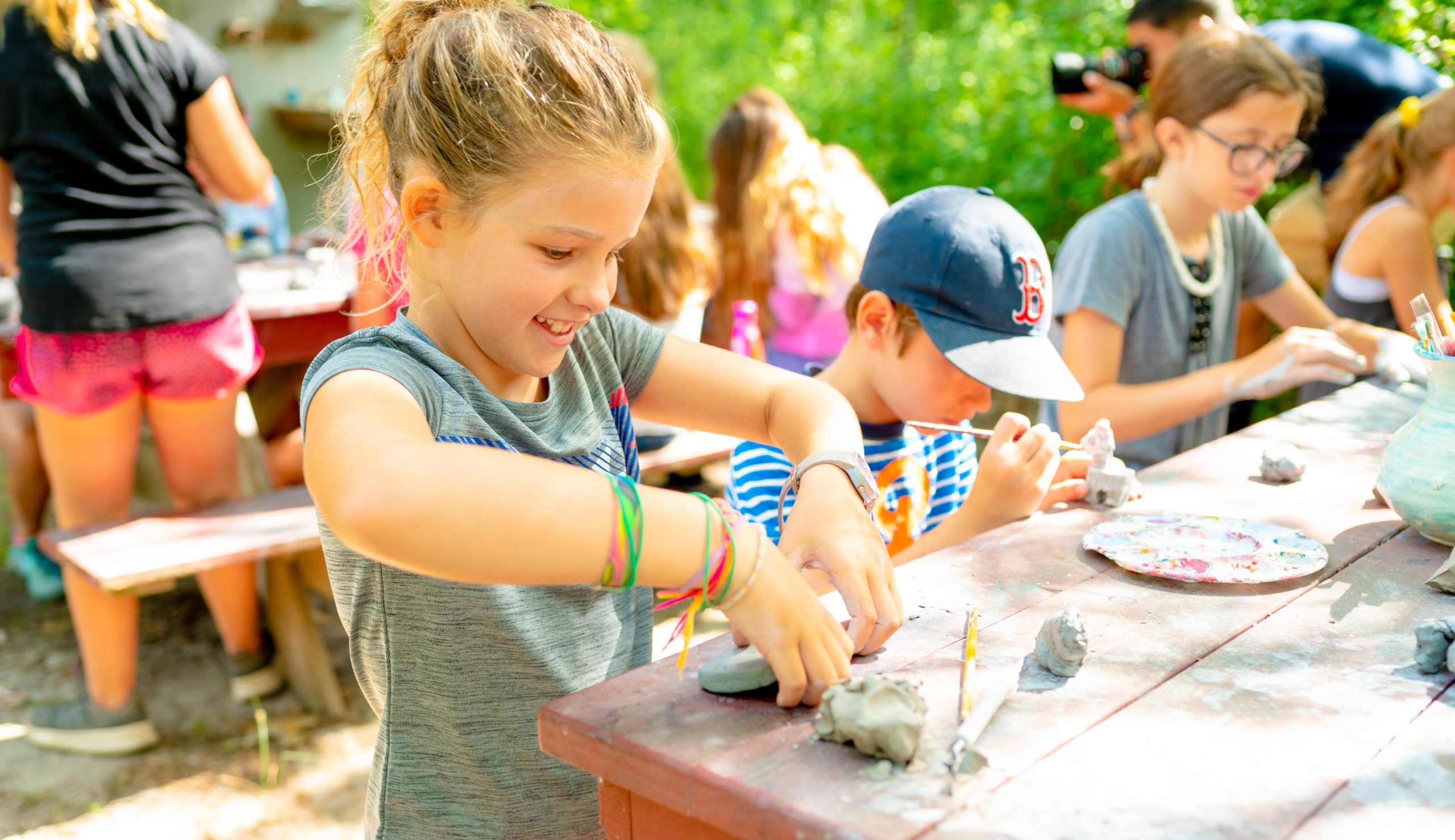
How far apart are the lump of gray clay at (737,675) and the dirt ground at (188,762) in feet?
3.88

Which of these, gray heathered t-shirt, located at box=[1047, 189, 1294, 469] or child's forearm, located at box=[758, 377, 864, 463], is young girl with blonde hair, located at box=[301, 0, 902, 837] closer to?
child's forearm, located at box=[758, 377, 864, 463]

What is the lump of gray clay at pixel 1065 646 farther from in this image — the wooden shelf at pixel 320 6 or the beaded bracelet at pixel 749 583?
the wooden shelf at pixel 320 6

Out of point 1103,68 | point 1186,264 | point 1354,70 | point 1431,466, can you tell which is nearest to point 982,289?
point 1431,466

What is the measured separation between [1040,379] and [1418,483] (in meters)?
0.54

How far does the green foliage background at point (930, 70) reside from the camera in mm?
5109

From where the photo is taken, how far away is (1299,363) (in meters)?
2.45

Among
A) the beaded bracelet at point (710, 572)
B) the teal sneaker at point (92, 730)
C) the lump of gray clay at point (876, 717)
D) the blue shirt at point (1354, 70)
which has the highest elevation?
the blue shirt at point (1354, 70)

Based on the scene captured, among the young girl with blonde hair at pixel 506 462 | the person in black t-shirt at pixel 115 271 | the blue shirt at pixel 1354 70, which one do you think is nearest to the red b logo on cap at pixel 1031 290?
the young girl with blonde hair at pixel 506 462

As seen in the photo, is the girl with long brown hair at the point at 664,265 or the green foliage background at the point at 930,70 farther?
the green foliage background at the point at 930,70

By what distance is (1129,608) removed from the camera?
137cm

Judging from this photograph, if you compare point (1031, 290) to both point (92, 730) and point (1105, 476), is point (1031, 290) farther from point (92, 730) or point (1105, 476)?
point (92, 730)

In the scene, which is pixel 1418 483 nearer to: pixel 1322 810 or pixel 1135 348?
pixel 1322 810

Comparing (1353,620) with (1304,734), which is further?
(1353,620)

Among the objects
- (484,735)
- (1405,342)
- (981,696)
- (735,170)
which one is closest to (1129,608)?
(981,696)
